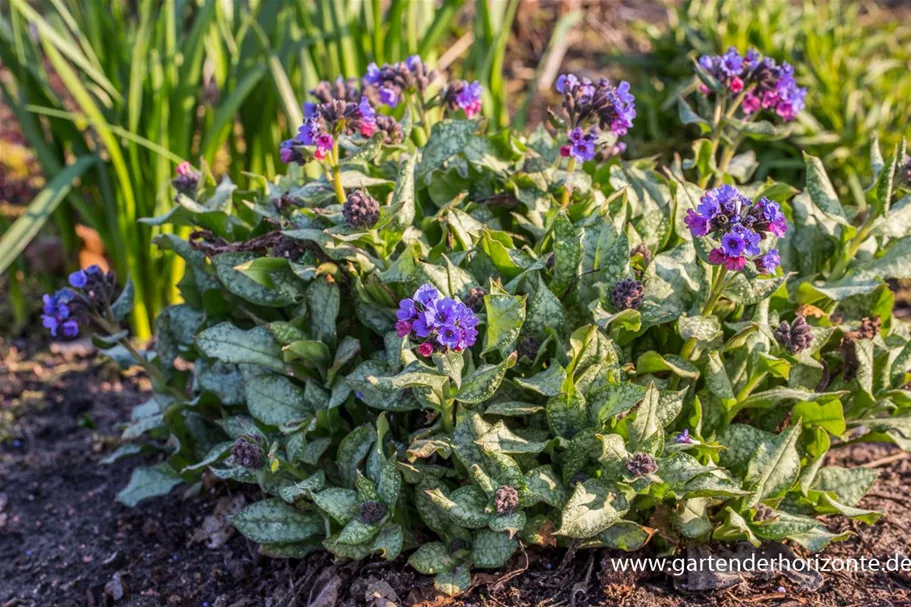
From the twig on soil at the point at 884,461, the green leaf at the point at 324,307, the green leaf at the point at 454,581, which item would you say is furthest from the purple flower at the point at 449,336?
the twig on soil at the point at 884,461

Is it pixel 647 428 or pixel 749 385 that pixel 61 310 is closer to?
pixel 647 428

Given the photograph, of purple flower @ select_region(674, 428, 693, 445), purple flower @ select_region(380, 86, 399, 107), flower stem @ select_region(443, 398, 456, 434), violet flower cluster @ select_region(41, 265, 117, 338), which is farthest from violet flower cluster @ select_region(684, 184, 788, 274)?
violet flower cluster @ select_region(41, 265, 117, 338)

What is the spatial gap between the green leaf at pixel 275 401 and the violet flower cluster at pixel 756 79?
1.39 metres

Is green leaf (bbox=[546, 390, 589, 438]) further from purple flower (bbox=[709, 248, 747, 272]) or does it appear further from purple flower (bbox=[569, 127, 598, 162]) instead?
purple flower (bbox=[569, 127, 598, 162])

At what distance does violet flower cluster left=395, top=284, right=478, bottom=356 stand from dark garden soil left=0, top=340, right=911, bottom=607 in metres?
0.67

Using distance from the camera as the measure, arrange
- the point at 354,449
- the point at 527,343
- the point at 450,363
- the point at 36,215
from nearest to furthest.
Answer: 1. the point at 450,363
2. the point at 527,343
3. the point at 354,449
4. the point at 36,215

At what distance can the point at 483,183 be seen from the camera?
8.17ft

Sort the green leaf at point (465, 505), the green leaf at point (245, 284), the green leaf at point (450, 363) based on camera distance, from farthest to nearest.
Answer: the green leaf at point (245, 284), the green leaf at point (465, 505), the green leaf at point (450, 363)

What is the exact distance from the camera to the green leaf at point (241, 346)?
2.25 metres

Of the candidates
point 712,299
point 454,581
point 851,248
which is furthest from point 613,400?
point 851,248

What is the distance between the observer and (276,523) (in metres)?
2.25

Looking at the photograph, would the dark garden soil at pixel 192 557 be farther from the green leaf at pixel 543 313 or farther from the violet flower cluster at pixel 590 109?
the violet flower cluster at pixel 590 109

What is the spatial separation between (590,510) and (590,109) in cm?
97

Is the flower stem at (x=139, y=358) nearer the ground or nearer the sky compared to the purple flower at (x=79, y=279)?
nearer the ground
